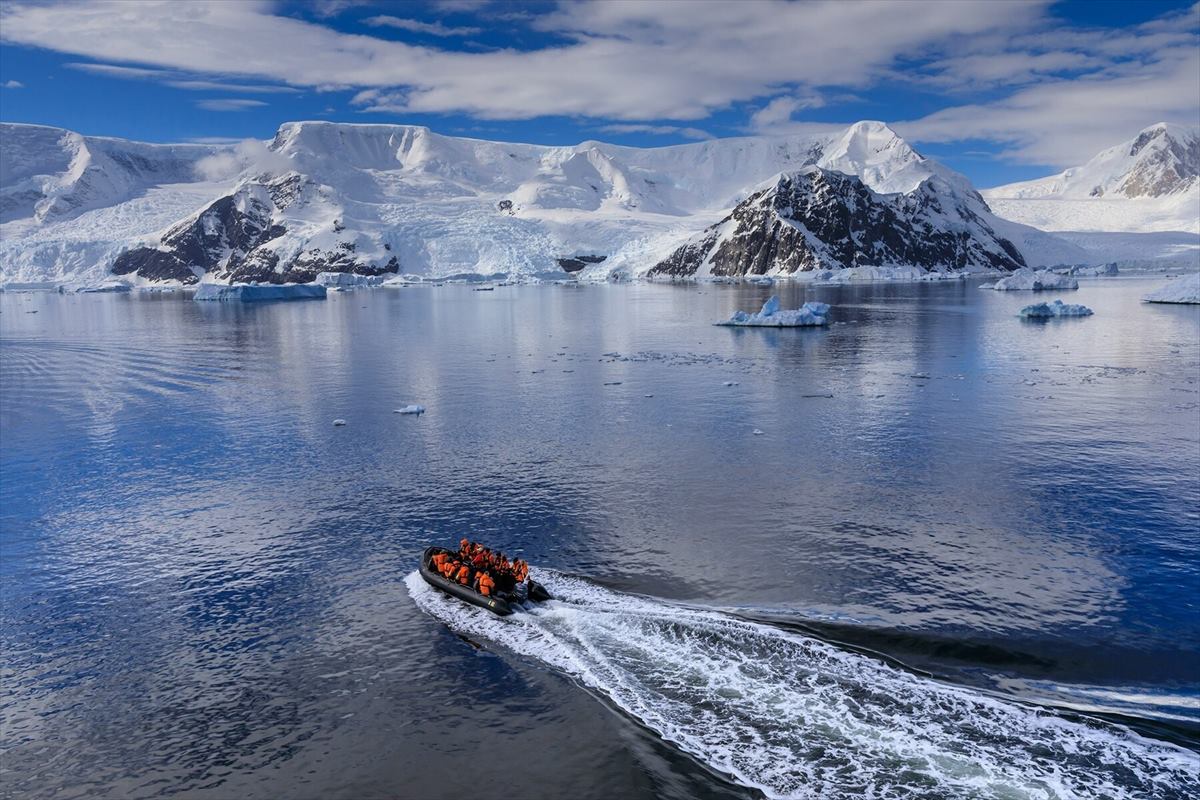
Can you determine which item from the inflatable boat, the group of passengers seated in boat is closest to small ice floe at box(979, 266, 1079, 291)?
the inflatable boat

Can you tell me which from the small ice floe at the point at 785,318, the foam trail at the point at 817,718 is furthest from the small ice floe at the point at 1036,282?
the foam trail at the point at 817,718

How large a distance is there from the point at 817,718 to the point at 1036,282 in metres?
196

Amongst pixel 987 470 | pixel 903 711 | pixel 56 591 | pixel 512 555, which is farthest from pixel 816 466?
pixel 56 591

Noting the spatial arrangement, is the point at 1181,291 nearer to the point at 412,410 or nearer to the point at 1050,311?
the point at 1050,311

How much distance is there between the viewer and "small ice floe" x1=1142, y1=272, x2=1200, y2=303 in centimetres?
13825

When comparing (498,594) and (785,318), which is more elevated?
(785,318)

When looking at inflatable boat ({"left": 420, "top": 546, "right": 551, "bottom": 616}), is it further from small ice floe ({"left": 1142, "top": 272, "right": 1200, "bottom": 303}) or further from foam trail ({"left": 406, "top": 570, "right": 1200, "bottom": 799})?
small ice floe ({"left": 1142, "top": 272, "right": 1200, "bottom": 303})

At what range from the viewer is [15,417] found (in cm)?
5875

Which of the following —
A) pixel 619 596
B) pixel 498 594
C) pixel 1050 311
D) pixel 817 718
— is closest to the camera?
pixel 817 718

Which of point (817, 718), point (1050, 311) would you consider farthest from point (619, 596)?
point (1050, 311)

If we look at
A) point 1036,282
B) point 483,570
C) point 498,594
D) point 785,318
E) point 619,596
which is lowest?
point 619,596

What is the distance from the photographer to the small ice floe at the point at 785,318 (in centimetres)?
10669

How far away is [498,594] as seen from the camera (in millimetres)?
27328

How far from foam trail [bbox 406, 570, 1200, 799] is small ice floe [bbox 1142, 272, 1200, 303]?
150763 millimetres
